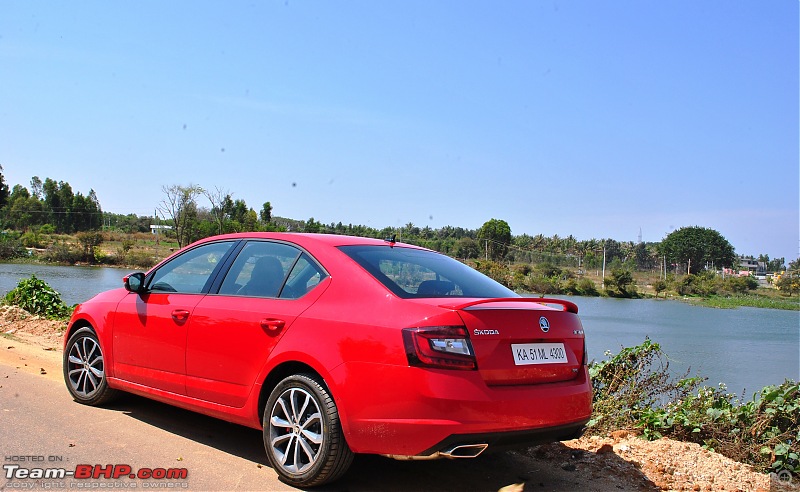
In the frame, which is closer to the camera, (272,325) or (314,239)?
(272,325)

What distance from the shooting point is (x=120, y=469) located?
4.07 metres

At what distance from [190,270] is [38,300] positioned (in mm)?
10026

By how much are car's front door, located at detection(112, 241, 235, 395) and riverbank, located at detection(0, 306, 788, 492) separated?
2560 mm

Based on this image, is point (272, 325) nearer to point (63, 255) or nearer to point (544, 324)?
point (544, 324)

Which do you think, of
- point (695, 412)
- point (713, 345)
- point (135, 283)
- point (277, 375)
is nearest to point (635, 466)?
point (695, 412)

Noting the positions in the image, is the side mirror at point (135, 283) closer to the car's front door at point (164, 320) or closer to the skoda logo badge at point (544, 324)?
the car's front door at point (164, 320)

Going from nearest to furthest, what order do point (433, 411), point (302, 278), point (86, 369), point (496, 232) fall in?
point (433, 411), point (302, 278), point (86, 369), point (496, 232)

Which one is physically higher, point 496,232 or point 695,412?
point 496,232

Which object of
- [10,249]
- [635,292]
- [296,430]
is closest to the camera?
[296,430]

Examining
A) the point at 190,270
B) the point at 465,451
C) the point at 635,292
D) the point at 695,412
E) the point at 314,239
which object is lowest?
the point at 635,292

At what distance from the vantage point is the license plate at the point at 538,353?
369 centimetres

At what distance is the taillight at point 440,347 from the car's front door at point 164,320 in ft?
6.63

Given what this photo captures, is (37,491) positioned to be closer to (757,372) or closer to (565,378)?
(565,378)

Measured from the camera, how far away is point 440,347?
346cm
